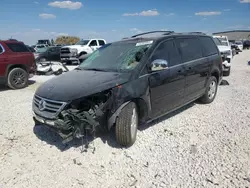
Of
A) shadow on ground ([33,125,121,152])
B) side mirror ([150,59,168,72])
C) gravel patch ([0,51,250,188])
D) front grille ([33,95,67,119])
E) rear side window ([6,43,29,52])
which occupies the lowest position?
gravel patch ([0,51,250,188])

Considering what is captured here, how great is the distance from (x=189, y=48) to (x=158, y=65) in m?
1.59

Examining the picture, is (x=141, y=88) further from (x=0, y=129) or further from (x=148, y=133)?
(x=0, y=129)

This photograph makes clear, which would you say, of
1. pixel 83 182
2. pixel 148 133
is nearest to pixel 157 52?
pixel 148 133

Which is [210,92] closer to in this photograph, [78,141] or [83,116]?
[78,141]

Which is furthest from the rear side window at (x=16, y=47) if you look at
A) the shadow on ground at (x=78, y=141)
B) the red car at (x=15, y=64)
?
the shadow on ground at (x=78, y=141)

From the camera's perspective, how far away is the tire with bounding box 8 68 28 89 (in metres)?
8.40

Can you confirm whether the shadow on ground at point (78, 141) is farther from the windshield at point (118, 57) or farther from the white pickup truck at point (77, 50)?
the white pickup truck at point (77, 50)

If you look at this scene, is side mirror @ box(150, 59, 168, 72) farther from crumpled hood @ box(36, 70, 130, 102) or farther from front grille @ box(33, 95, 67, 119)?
front grille @ box(33, 95, 67, 119)

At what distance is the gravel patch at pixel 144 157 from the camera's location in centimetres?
284

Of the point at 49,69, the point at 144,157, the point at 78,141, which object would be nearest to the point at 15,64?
the point at 49,69

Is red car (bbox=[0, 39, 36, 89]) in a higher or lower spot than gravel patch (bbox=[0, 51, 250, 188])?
higher

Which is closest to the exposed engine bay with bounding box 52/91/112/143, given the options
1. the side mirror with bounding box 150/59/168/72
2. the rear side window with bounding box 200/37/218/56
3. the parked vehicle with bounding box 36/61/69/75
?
the side mirror with bounding box 150/59/168/72

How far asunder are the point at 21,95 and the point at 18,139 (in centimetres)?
400

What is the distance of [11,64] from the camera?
27.2 ft
